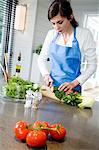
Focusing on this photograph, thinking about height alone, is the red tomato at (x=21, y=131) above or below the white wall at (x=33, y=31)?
below

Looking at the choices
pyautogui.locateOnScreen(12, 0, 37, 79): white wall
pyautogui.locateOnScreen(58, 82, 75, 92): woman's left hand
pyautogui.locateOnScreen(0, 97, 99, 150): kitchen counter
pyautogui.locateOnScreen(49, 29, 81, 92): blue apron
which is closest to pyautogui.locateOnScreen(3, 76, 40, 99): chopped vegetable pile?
pyautogui.locateOnScreen(0, 97, 99, 150): kitchen counter

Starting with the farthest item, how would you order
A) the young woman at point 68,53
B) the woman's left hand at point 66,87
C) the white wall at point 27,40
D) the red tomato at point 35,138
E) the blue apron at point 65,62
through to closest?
the white wall at point 27,40 → the blue apron at point 65,62 → the young woman at point 68,53 → the woman's left hand at point 66,87 → the red tomato at point 35,138

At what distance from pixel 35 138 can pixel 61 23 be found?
1104 mm

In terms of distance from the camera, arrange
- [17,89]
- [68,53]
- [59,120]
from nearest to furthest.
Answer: [59,120]
[17,89]
[68,53]

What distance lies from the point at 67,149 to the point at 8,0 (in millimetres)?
3554

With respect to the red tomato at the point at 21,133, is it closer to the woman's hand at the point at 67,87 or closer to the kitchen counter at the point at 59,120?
the kitchen counter at the point at 59,120

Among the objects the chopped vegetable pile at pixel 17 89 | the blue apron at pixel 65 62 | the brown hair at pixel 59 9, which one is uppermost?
the brown hair at pixel 59 9

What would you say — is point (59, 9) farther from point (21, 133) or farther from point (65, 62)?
point (21, 133)

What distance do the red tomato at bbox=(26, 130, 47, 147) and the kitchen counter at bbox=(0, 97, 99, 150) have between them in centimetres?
3

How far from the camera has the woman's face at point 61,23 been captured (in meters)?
1.74

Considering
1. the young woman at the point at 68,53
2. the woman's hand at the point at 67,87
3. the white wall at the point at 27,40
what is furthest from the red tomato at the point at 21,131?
the white wall at the point at 27,40

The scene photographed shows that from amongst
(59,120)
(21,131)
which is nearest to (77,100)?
(59,120)

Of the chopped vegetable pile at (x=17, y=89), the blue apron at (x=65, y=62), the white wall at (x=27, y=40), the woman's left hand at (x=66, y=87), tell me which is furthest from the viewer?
the white wall at (x=27, y=40)

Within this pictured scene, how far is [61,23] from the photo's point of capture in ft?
5.84
